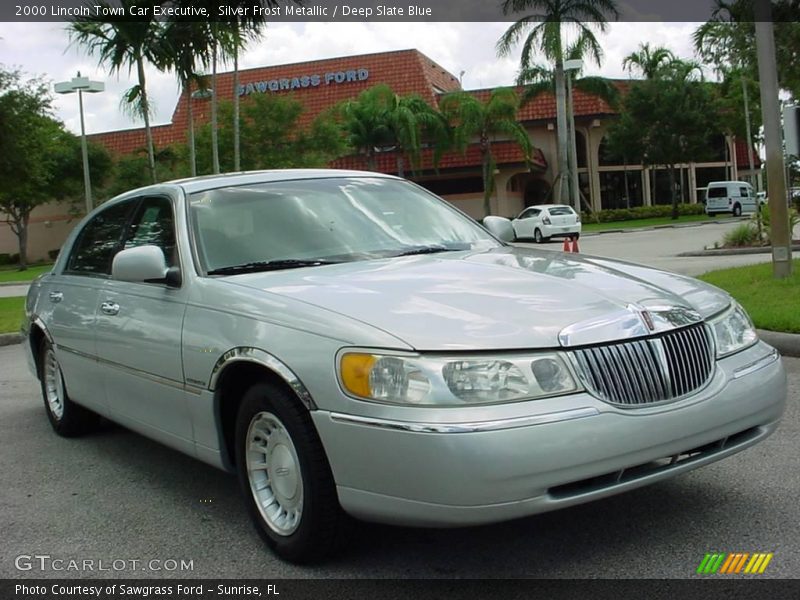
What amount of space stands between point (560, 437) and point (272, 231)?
2.09 meters

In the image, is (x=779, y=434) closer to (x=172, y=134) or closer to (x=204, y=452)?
(x=204, y=452)

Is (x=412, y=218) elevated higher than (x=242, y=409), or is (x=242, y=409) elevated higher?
(x=412, y=218)

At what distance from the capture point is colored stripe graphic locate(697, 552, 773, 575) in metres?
3.44

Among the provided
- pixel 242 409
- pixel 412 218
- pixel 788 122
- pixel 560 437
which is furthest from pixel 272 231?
pixel 788 122

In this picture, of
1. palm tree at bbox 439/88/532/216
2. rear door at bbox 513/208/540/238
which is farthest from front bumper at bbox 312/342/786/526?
palm tree at bbox 439/88/532/216

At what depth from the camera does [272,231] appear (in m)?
4.64

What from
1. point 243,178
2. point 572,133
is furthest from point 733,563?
point 572,133

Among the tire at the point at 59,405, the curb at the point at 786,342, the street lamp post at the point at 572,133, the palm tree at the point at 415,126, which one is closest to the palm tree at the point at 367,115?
the palm tree at the point at 415,126

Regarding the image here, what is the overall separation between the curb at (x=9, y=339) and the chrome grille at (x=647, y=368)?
10694 millimetres

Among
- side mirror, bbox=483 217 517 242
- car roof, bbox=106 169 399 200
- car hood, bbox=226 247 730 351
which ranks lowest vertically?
car hood, bbox=226 247 730 351

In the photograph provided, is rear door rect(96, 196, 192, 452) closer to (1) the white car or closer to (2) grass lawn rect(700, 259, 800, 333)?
(2) grass lawn rect(700, 259, 800, 333)

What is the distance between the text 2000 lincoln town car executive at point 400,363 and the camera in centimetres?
317

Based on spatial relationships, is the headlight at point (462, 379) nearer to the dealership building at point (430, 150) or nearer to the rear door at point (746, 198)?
the dealership building at point (430, 150)

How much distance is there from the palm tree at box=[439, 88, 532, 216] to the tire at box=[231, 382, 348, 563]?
42.4 meters
